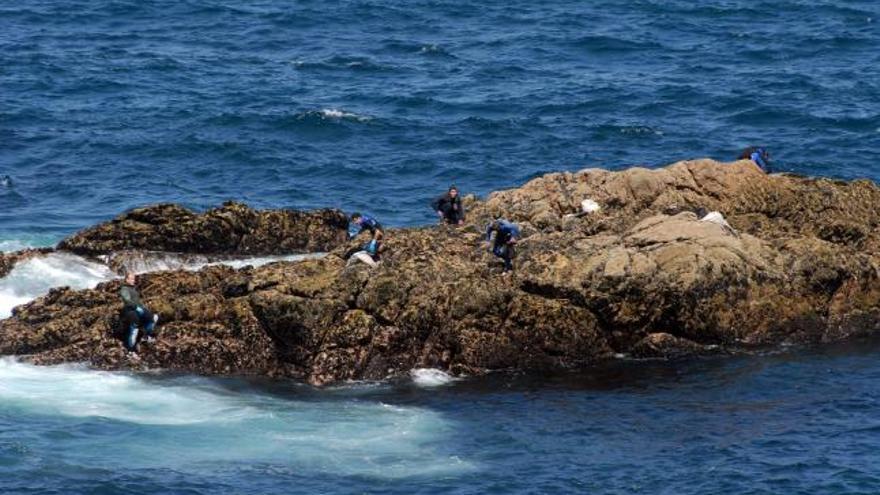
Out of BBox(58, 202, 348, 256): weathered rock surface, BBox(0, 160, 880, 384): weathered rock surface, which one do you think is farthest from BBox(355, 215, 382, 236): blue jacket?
BBox(58, 202, 348, 256): weathered rock surface

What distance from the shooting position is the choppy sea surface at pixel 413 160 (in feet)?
122

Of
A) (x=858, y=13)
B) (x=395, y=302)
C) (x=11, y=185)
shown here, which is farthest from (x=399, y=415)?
(x=858, y=13)

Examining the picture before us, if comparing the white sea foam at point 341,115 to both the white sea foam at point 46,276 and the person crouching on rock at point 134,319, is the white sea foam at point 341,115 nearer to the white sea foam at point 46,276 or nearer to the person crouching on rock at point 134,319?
the white sea foam at point 46,276

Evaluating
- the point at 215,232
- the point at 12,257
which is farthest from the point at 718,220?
the point at 12,257

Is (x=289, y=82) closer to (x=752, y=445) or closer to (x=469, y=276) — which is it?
(x=469, y=276)

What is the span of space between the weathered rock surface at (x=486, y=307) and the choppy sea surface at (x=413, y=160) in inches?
37.3

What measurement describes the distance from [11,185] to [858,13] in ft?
193

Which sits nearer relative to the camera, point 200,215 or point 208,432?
point 208,432

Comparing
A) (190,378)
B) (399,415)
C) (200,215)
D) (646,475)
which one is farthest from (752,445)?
(200,215)

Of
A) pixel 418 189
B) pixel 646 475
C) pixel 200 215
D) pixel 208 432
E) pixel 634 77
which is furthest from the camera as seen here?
pixel 634 77

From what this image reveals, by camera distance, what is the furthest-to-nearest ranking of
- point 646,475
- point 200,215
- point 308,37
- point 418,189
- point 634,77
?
1. point 308,37
2. point 634,77
3. point 418,189
4. point 200,215
5. point 646,475

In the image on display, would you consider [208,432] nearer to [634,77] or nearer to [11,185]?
[11,185]

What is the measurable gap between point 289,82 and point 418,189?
2179 cm

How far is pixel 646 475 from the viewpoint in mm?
36188
